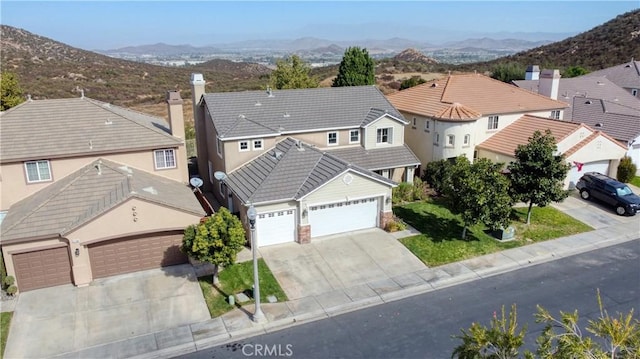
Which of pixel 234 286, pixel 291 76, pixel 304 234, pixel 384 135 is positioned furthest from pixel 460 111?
pixel 234 286

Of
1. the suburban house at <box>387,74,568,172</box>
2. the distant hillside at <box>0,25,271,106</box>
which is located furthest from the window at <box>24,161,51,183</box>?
the distant hillside at <box>0,25,271,106</box>

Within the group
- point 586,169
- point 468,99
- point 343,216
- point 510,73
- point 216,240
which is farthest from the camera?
point 510,73

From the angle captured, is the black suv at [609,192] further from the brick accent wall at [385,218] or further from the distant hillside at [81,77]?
the distant hillside at [81,77]

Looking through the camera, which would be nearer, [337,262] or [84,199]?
[84,199]

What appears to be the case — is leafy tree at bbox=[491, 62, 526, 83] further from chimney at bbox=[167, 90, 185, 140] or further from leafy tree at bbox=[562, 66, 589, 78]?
chimney at bbox=[167, 90, 185, 140]

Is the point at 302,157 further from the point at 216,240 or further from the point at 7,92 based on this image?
the point at 7,92

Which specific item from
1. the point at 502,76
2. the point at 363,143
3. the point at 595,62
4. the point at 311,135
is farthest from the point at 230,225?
the point at 595,62
